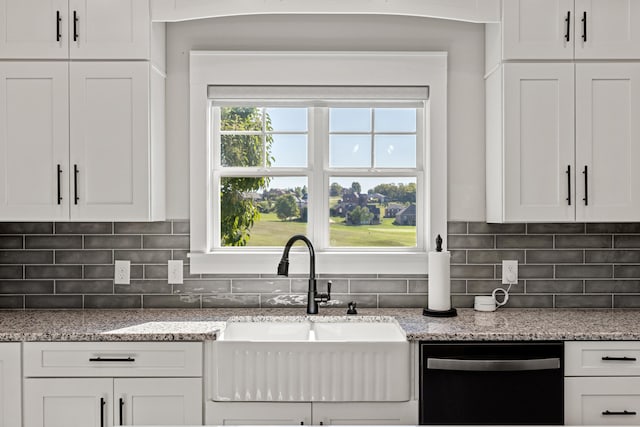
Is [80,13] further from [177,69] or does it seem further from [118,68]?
[177,69]

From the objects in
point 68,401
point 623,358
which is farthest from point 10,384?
point 623,358

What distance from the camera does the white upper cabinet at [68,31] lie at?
9.71 feet

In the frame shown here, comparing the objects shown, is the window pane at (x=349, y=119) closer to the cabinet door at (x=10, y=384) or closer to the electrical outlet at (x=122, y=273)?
Result: the electrical outlet at (x=122, y=273)

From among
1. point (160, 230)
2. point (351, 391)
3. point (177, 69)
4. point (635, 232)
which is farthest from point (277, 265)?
point (635, 232)

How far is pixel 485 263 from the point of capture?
3350 millimetres

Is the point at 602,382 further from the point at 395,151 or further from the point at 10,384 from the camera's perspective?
the point at 10,384

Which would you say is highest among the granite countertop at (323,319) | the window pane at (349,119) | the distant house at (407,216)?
the window pane at (349,119)

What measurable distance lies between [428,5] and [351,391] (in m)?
1.86

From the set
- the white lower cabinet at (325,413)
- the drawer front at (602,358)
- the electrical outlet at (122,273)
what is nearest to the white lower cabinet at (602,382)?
the drawer front at (602,358)

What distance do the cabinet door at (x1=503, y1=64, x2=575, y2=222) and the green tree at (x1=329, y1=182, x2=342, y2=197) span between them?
0.90m

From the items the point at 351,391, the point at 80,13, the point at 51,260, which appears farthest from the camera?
the point at 51,260

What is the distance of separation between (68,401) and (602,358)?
7.50 feet

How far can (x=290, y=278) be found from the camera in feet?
10.9

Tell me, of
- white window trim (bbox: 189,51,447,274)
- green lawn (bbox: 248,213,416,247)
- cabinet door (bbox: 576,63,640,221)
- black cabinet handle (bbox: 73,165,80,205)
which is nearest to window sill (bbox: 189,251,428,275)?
white window trim (bbox: 189,51,447,274)
